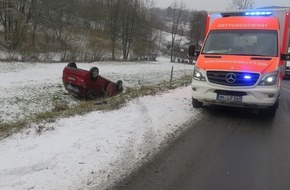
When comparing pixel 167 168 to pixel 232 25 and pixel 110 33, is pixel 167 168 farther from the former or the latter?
pixel 110 33

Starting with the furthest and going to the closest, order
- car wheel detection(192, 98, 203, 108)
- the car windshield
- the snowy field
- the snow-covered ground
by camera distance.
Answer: the snowy field
car wheel detection(192, 98, 203, 108)
the car windshield
the snow-covered ground

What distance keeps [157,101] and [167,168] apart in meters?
5.82

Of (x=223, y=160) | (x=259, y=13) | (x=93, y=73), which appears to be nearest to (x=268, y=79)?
(x=259, y=13)

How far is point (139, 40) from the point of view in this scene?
5669 centimetres

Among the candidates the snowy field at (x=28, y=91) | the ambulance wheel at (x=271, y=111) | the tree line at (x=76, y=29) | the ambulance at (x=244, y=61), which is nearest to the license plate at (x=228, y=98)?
the ambulance at (x=244, y=61)

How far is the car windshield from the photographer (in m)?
10.1

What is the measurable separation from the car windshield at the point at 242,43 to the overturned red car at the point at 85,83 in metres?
5.53

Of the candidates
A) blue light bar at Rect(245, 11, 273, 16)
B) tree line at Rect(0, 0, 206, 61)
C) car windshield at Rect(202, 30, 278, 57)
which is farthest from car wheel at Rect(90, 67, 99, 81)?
tree line at Rect(0, 0, 206, 61)

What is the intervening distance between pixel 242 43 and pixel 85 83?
21.5ft

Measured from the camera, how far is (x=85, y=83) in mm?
14633

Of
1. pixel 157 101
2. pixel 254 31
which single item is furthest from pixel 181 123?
pixel 254 31

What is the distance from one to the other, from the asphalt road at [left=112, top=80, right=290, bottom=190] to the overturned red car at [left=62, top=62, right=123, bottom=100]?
660cm

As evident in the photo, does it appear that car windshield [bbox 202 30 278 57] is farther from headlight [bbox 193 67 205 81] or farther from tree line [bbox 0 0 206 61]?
tree line [bbox 0 0 206 61]

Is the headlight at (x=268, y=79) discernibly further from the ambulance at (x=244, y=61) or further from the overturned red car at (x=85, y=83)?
the overturned red car at (x=85, y=83)
